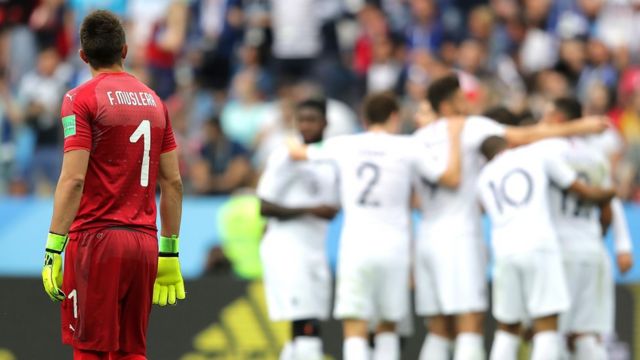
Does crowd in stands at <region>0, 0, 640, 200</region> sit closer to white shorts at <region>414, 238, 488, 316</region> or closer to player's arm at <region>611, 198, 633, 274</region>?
player's arm at <region>611, 198, 633, 274</region>

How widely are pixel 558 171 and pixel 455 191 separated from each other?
88 centimetres

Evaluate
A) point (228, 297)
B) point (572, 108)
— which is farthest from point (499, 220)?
point (228, 297)

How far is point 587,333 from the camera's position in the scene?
11523 millimetres

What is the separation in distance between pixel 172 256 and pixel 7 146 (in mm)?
9739

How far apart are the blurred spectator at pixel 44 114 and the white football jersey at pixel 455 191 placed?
6.36 meters

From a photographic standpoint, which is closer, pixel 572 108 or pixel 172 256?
pixel 172 256

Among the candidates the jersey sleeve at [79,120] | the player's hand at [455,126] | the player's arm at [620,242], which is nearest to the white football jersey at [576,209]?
the player's arm at [620,242]

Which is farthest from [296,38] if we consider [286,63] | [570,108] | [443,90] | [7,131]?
[570,108]

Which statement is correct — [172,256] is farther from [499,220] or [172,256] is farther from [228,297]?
[228,297]

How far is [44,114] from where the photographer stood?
57.0ft

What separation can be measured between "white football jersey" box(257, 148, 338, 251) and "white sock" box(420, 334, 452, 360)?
1.24 metres

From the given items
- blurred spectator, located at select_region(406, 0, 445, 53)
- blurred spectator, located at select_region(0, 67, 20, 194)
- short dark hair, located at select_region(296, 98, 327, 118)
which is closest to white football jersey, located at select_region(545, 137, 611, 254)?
short dark hair, located at select_region(296, 98, 327, 118)

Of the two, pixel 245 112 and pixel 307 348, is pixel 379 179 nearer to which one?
pixel 307 348

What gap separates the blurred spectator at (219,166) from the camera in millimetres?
15906
